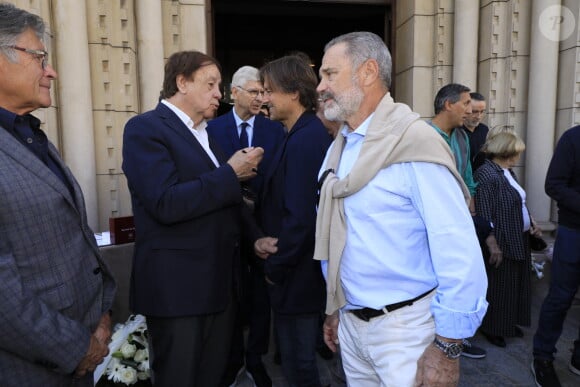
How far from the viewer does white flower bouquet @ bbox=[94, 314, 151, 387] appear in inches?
107

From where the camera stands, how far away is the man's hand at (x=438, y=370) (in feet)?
4.62

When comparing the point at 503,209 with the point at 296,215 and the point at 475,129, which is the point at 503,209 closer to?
the point at 475,129

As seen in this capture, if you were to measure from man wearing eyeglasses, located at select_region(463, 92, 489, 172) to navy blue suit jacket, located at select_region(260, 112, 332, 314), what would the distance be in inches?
88.6

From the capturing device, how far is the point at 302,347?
7.60 feet

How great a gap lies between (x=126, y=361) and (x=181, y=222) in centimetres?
145

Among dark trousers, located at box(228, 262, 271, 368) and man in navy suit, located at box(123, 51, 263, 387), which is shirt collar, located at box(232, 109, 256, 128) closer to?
dark trousers, located at box(228, 262, 271, 368)

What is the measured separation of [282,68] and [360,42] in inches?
30.5

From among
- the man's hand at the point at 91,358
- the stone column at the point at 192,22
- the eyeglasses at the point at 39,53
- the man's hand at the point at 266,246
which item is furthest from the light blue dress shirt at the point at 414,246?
the stone column at the point at 192,22

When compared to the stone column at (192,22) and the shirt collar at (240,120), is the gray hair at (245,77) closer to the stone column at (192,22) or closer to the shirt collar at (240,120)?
the shirt collar at (240,120)

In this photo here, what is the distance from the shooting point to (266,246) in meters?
2.22

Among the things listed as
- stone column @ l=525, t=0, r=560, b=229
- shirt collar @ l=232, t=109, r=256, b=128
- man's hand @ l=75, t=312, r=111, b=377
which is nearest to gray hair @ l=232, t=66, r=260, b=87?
shirt collar @ l=232, t=109, r=256, b=128

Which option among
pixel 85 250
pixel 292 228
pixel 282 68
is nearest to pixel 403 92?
pixel 282 68

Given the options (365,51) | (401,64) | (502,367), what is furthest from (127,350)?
(401,64)

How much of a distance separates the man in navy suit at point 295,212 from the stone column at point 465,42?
3.06 metres
